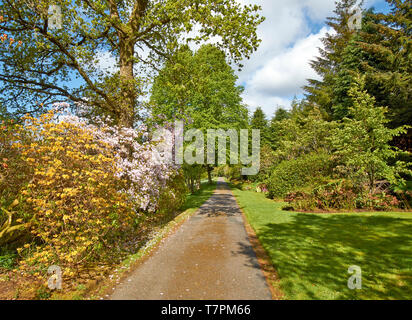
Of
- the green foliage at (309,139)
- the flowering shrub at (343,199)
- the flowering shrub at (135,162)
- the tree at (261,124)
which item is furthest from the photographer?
the tree at (261,124)

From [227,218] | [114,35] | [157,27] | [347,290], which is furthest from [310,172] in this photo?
[114,35]

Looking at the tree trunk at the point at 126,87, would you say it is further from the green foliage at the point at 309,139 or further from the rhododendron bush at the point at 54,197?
the green foliage at the point at 309,139

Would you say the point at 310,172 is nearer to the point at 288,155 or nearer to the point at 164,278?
the point at 288,155

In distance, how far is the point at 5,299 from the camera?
353 cm

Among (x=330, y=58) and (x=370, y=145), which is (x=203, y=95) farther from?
(x=330, y=58)

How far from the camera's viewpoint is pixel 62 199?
14.1ft

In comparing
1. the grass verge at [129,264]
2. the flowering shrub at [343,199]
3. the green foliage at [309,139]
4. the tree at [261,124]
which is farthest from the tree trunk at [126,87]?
the tree at [261,124]

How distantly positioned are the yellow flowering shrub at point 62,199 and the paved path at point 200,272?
4.21ft

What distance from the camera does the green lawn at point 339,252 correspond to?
12.7 ft

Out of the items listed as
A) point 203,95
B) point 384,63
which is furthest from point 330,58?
point 203,95

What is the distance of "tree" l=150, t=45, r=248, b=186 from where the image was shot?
10.3 metres
